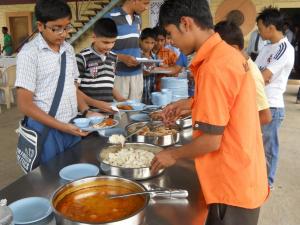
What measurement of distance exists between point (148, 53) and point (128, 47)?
63cm

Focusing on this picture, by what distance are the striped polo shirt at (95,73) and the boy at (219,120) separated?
3.80 feet

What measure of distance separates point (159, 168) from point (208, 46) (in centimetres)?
51

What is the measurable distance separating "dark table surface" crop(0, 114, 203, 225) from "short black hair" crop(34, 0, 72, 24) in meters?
0.68

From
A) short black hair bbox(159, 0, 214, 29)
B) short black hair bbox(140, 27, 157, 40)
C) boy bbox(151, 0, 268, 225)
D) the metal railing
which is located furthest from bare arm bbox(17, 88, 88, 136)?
the metal railing

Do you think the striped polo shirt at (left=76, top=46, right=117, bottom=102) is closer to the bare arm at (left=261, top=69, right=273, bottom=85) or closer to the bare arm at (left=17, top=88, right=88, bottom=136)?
the bare arm at (left=17, top=88, right=88, bottom=136)

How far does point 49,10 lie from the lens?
57.7 inches

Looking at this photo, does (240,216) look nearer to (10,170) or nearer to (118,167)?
(118,167)

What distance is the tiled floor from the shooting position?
2.55 meters

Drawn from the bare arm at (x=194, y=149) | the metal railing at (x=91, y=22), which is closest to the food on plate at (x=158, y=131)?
the bare arm at (x=194, y=149)

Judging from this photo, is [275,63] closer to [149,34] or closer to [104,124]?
[149,34]

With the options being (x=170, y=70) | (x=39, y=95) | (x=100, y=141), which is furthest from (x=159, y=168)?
(x=170, y=70)

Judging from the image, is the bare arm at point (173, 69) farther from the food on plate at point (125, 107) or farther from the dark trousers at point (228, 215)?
the dark trousers at point (228, 215)

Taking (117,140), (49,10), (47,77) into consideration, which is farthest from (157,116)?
(49,10)

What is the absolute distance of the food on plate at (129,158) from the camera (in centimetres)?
130
